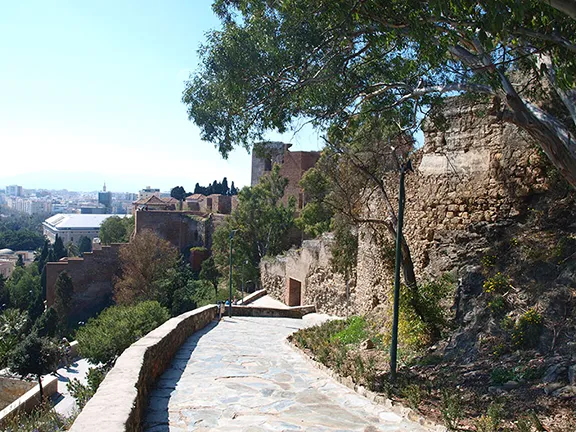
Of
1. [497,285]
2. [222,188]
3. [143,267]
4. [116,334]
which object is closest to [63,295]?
[143,267]

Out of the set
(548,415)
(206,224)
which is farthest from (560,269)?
(206,224)

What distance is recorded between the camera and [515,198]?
923 cm

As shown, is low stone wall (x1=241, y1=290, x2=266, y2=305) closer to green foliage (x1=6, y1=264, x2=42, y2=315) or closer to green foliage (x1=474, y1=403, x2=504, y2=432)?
green foliage (x1=474, y1=403, x2=504, y2=432)

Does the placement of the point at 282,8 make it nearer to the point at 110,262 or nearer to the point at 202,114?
the point at 202,114

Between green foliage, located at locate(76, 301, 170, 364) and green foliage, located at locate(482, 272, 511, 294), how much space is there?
10.6 meters

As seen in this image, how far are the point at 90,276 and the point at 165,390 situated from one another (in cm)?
3417

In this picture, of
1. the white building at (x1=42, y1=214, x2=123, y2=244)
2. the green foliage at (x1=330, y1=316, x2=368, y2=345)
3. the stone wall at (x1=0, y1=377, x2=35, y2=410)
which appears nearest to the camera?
the green foliage at (x1=330, y1=316, x2=368, y2=345)

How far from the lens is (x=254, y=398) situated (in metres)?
6.55

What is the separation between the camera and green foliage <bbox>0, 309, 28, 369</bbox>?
18.0m

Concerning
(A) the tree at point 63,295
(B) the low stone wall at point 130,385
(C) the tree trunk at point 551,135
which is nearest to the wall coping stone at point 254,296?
(B) the low stone wall at point 130,385

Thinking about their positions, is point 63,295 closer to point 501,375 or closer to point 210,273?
point 210,273

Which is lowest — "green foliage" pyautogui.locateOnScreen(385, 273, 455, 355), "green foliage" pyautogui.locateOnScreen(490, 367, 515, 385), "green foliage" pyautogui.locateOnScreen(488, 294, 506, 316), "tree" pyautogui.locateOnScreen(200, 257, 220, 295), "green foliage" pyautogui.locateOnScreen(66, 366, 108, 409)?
"tree" pyautogui.locateOnScreen(200, 257, 220, 295)

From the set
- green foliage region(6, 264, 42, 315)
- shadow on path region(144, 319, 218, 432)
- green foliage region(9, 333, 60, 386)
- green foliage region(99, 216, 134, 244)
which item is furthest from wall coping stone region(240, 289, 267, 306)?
green foliage region(99, 216, 134, 244)

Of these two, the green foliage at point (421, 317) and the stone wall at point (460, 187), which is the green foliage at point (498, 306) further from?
the stone wall at point (460, 187)
